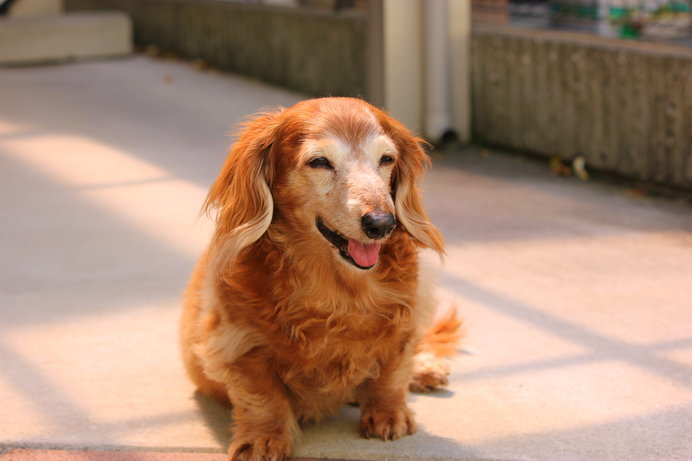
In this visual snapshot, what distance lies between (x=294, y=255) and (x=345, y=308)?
0.23m

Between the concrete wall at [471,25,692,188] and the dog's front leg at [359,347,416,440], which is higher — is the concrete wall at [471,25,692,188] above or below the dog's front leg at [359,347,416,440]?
above

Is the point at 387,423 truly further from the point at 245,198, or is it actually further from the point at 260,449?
the point at 245,198

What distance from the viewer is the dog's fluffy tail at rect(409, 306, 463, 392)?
3781 mm

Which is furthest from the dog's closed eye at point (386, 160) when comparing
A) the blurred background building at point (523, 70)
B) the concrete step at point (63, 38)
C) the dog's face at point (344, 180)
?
the concrete step at point (63, 38)

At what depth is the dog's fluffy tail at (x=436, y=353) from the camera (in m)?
3.78

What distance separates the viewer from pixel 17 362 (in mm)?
4066

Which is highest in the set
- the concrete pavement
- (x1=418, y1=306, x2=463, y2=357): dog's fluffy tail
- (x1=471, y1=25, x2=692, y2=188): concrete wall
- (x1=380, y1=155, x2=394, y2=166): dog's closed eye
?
(x1=380, y1=155, x2=394, y2=166): dog's closed eye

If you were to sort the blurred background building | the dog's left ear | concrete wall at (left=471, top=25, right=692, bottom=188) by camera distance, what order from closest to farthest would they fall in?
the dog's left ear < concrete wall at (left=471, top=25, right=692, bottom=188) < the blurred background building

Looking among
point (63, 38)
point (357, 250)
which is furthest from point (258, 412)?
point (63, 38)

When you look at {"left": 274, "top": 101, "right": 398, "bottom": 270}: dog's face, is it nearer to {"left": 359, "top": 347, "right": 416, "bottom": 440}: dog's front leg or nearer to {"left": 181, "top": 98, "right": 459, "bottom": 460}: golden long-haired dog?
{"left": 181, "top": 98, "right": 459, "bottom": 460}: golden long-haired dog

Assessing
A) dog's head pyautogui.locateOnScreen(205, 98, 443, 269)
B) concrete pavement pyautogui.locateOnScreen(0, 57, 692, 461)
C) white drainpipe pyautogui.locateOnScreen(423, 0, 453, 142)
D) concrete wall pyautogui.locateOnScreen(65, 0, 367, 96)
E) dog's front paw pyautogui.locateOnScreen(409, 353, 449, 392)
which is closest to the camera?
dog's head pyautogui.locateOnScreen(205, 98, 443, 269)

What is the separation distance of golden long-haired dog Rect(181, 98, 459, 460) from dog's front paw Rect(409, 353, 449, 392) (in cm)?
41

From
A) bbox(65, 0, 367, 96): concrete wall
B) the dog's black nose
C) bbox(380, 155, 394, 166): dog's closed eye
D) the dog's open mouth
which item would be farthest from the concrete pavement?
bbox(65, 0, 367, 96): concrete wall

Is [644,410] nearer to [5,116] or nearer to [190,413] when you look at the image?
[190,413]
